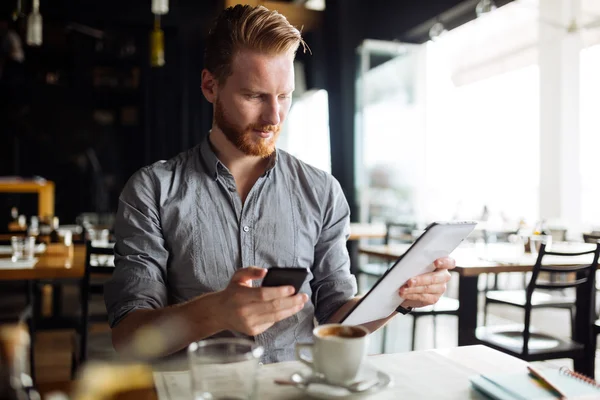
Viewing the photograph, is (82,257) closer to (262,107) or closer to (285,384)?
(262,107)

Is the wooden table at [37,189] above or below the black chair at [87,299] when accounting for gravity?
above

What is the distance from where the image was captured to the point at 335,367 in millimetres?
746

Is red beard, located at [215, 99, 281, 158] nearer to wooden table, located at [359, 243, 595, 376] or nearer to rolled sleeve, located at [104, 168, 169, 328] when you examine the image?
rolled sleeve, located at [104, 168, 169, 328]

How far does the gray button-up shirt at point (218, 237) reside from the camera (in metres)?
1.27

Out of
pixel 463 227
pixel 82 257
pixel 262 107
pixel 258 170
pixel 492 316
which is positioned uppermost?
pixel 262 107

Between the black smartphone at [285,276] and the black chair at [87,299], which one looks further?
the black chair at [87,299]

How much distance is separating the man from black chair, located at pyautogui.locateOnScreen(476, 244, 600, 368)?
4.28ft

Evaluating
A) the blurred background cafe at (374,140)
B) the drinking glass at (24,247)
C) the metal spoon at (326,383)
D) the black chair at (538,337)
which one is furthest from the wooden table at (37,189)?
the metal spoon at (326,383)

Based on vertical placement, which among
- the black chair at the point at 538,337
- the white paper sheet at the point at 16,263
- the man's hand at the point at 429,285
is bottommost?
the black chair at the point at 538,337

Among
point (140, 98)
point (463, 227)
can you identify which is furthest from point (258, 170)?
point (140, 98)

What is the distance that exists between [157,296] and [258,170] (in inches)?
18.4

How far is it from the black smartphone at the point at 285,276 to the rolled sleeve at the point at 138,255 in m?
0.46

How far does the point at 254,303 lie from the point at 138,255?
51 centimetres

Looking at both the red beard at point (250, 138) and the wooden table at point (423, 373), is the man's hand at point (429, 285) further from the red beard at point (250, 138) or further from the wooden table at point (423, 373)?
the red beard at point (250, 138)
